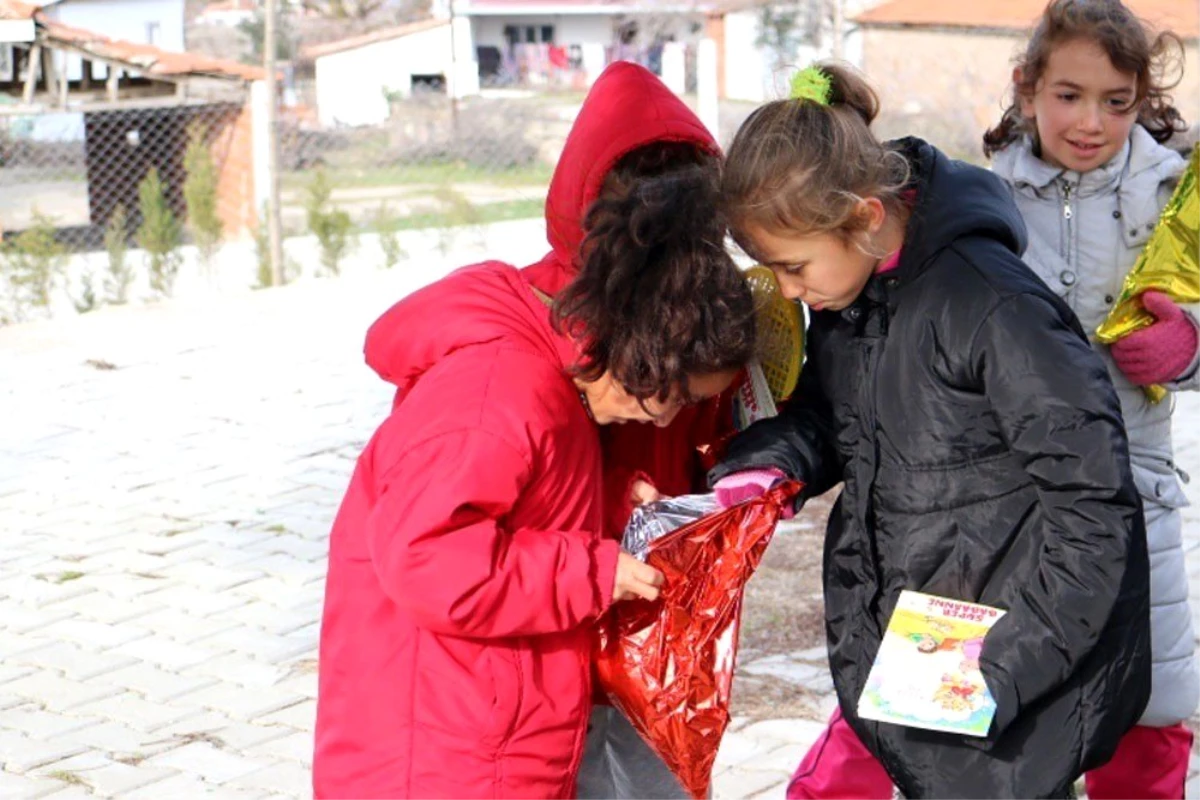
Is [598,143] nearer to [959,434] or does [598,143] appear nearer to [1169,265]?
[959,434]

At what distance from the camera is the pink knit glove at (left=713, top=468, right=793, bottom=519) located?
2.61m

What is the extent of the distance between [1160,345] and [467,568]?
1.45 meters

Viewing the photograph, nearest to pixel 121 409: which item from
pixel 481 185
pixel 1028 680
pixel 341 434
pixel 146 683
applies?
pixel 341 434

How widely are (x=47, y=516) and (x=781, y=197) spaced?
187 inches

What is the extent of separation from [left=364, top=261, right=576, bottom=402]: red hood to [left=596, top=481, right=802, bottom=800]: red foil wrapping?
0.40 m

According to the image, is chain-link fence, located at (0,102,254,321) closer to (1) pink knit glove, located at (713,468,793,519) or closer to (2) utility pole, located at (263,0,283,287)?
(2) utility pole, located at (263,0,283,287)

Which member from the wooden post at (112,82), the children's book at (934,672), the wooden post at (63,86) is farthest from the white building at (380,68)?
the children's book at (934,672)

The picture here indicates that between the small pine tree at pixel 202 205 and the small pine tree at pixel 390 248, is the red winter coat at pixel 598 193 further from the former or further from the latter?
the small pine tree at pixel 202 205

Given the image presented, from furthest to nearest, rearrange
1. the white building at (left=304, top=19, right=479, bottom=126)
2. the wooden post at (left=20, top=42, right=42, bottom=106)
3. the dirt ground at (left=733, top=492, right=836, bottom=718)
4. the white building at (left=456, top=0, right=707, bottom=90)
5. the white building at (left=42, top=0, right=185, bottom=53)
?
the white building at (left=456, top=0, right=707, bottom=90), the white building at (left=42, top=0, right=185, bottom=53), the white building at (left=304, top=19, right=479, bottom=126), the wooden post at (left=20, top=42, right=42, bottom=106), the dirt ground at (left=733, top=492, right=836, bottom=718)

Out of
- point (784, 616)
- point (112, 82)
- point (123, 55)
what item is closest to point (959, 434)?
point (784, 616)

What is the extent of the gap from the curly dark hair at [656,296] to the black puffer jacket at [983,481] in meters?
0.28

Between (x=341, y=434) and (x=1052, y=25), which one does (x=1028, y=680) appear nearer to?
(x=1052, y=25)

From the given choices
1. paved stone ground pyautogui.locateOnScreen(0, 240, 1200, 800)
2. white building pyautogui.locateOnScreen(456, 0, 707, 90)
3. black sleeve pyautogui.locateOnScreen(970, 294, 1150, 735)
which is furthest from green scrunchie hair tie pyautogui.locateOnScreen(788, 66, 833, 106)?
white building pyautogui.locateOnScreen(456, 0, 707, 90)

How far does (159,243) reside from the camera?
1278 cm
